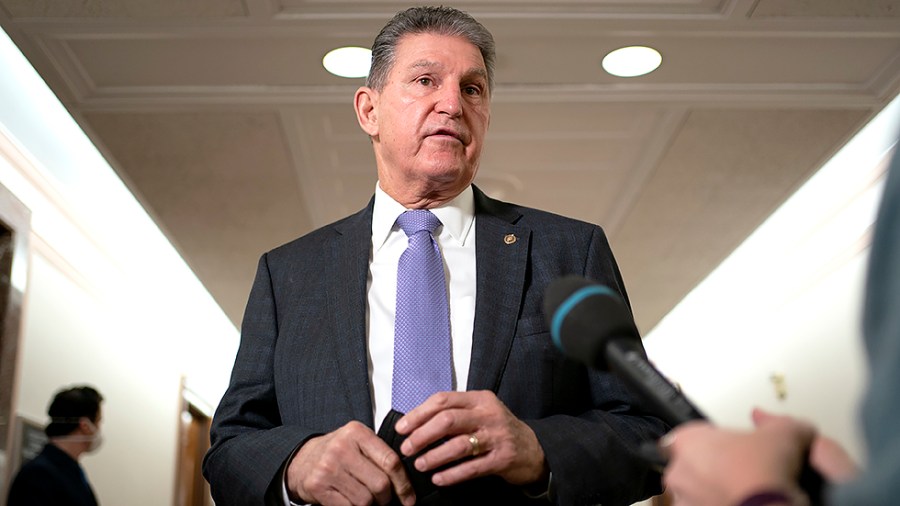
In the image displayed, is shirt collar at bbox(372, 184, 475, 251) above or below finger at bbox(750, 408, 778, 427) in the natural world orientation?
above

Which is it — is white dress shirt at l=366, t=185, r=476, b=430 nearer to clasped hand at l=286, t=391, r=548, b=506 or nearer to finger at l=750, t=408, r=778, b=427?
clasped hand at l=286, t=391, r=548, b=506

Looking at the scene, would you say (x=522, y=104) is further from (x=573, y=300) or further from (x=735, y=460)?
(x=735, y=460)

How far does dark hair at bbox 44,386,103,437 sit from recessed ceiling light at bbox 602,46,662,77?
7.85ft

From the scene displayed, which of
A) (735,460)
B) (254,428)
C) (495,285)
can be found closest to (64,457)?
(254,428)

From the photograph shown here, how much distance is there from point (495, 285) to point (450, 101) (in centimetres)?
39

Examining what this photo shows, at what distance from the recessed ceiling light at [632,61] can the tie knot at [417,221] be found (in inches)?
85.8

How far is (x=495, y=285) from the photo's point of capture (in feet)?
4.92

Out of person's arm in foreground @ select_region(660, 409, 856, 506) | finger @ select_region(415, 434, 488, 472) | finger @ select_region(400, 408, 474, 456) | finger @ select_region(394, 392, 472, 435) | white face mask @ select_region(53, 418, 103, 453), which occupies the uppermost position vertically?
white face mask @ select_region(53, 418, 103, 453)

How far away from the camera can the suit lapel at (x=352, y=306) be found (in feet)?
4.60

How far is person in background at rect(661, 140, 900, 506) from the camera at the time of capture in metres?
0.46

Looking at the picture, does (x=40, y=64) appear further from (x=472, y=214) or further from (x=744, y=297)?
(x=744, y=297)

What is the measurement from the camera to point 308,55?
363 cm

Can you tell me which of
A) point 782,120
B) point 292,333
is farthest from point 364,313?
point 782,120

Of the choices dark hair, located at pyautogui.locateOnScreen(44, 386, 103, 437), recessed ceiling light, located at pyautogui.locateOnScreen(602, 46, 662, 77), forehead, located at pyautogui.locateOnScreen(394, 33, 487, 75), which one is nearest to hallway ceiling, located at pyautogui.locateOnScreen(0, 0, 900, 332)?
recessed ceiling light, located at pyautogui.locateOnScreen(602, 46, 662, 77)
